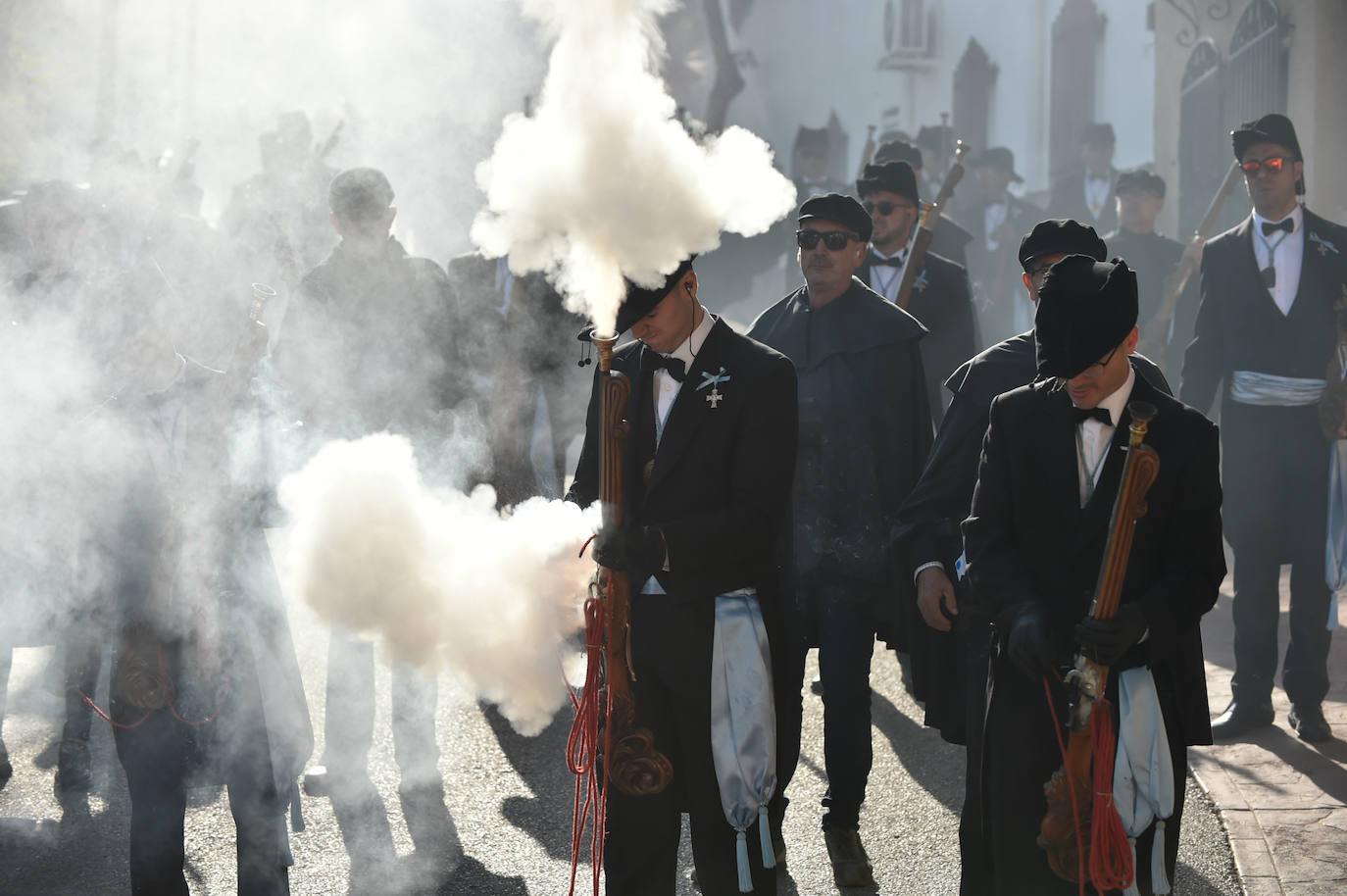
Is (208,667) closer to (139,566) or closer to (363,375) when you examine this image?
(139,566)

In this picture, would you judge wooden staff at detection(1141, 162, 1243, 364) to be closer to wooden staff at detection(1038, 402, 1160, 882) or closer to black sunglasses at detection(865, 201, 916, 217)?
black sunglasses at detection(865, 201, 916, 217)

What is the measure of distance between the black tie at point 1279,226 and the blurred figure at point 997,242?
6.41 metres

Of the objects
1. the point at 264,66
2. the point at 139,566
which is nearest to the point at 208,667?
the point at 139,566

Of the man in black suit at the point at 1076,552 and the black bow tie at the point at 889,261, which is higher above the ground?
the black bow tie at the point at 889,261

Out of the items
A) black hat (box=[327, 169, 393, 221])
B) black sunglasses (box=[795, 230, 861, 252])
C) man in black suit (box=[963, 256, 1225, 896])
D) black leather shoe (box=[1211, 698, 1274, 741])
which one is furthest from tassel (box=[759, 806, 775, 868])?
black hat (box=[327, 169, 393, 221])

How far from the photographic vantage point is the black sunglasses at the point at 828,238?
18.3 ft

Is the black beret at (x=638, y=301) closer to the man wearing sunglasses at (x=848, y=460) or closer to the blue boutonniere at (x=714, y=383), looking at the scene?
the blue boutonniere at (x=714, y=383)

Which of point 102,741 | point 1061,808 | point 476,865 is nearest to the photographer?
point 1061,808

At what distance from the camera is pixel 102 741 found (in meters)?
6.61

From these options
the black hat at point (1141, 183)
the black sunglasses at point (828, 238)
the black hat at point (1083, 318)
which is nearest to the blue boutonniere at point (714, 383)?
the black hat at point (1083, 318)

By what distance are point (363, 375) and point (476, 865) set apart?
7.42ft

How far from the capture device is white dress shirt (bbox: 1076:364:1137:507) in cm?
354

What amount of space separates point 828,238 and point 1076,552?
2.34m

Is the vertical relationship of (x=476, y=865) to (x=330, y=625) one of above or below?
below
